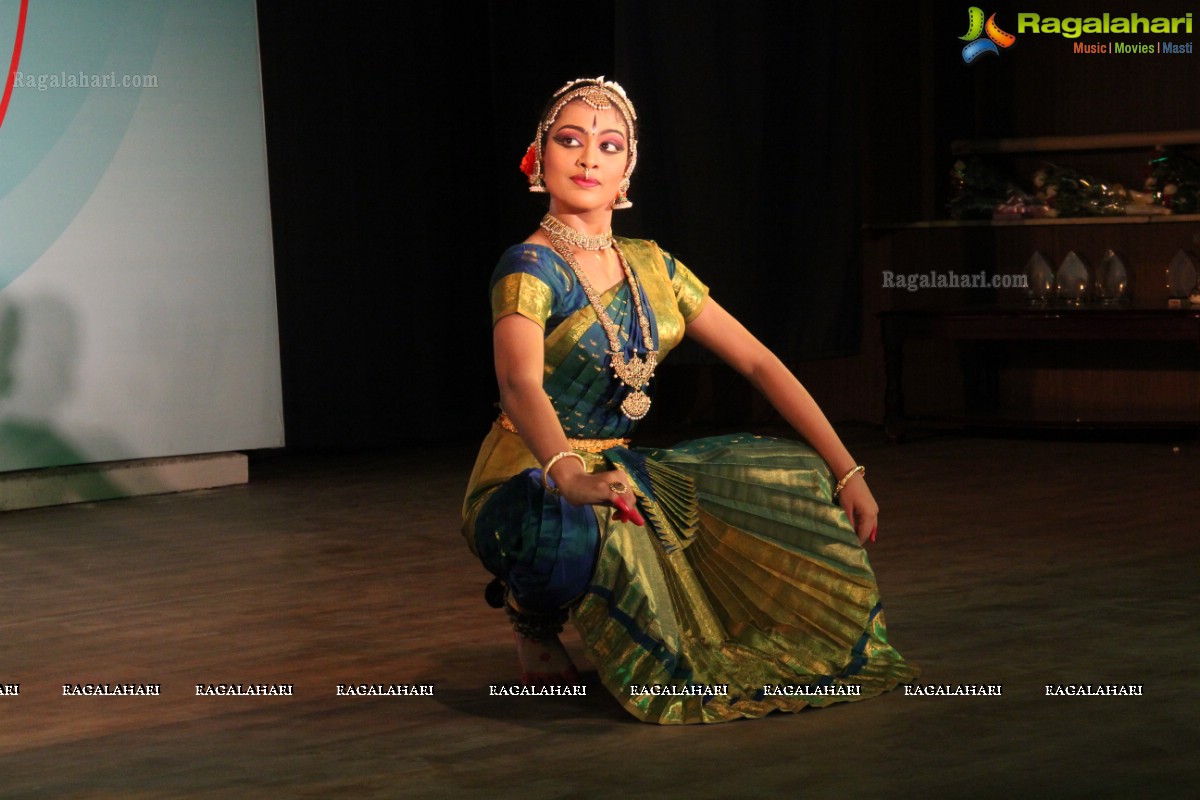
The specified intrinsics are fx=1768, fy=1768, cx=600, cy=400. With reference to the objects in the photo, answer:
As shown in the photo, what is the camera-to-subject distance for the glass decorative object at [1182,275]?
5.73 meters

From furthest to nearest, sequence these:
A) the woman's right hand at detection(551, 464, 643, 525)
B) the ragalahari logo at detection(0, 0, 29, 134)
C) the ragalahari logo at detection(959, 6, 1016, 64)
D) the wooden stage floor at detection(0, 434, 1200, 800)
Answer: the ragalahari logo at detection(959, 6, 1016, 64), the ragalahari logo at detection(0, 0, 29, 134), the woman's right hand at detection(551, 464, 643, 525), the wooden stage floor at detection(0, 434, 1200, 800)

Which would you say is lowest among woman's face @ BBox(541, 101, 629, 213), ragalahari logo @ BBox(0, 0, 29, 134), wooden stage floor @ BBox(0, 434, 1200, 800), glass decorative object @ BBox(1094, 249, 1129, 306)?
wooden stage floor @ BBox(0, 434, 1200, 800)

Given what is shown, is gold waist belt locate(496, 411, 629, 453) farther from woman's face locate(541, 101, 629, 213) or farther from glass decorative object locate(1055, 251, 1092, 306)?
glass decorative object locate(1055, 251, 1092, 306)

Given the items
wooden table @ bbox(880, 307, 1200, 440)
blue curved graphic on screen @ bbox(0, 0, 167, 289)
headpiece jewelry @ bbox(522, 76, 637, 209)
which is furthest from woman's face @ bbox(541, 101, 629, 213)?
wooden table @ bbox(880, 307, 1200, 440)

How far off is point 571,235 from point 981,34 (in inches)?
161

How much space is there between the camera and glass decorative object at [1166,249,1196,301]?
18.8ft

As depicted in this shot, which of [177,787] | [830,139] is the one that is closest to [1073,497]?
[830,139]

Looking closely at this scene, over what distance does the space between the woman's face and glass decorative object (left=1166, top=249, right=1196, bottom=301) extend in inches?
135

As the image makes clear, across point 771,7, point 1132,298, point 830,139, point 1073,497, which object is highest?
point 771,7

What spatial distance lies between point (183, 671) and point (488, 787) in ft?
3.17

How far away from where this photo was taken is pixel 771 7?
6012 millimetres

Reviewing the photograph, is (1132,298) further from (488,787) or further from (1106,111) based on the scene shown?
(488,787)

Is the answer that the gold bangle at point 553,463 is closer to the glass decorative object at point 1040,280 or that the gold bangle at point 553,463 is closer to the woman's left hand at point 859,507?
the woman's left hand at point 859,507

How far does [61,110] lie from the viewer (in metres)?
5.03
